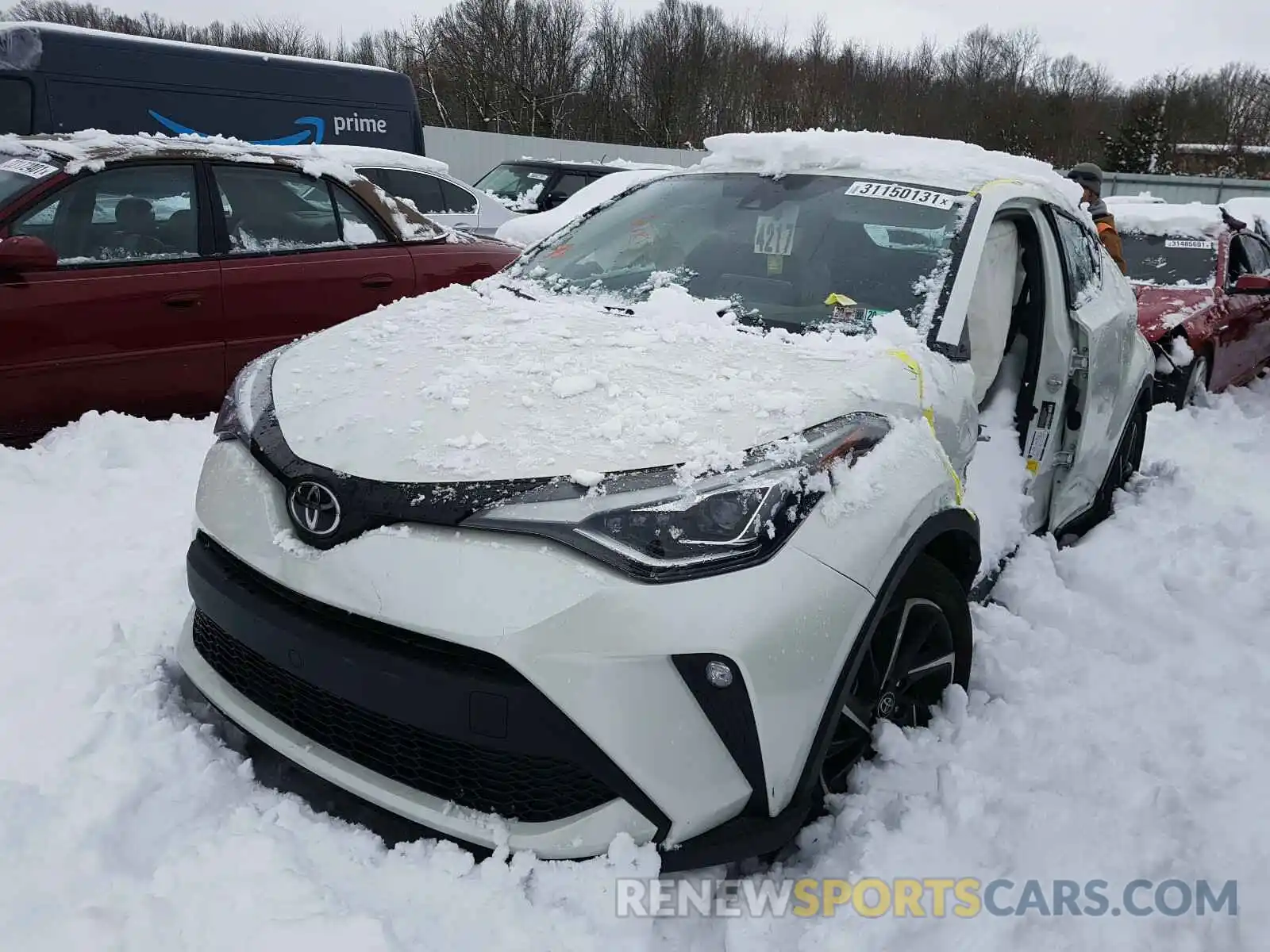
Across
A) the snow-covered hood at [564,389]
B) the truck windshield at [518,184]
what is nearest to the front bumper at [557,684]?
the snow-covered hood at [564,389]

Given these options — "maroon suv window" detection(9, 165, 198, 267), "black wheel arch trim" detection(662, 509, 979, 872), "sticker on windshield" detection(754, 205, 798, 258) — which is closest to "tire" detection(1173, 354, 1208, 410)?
"sticker on windshield" detection(754, 205, 798, 258)

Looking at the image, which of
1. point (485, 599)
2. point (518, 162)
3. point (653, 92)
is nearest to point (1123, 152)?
point (653, 92)

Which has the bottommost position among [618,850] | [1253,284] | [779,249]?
[618,850]

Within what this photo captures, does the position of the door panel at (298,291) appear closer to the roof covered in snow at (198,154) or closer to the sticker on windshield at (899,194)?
the roof covered in snow at (198,154)

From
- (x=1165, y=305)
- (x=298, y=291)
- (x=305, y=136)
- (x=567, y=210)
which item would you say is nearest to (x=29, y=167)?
(x=298, y=291)

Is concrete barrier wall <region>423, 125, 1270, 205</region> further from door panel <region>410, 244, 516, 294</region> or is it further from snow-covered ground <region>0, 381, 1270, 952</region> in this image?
snow-covered ground <region>0, 381, 1270, 952</region>

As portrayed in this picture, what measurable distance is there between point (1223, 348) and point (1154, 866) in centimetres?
590

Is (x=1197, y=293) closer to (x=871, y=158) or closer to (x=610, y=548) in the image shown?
(x=871, y=158)

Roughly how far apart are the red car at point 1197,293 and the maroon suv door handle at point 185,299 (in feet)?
18.1

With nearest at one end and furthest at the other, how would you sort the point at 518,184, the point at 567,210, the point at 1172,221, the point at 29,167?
the point at 29,167, the point at 1172,221, the point at 567,210, the point at 518,184

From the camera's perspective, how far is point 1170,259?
288 inches

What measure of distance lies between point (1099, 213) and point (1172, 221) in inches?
50.7

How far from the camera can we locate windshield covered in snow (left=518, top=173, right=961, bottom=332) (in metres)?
2.76

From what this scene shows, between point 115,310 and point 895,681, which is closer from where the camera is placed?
point 895,681
